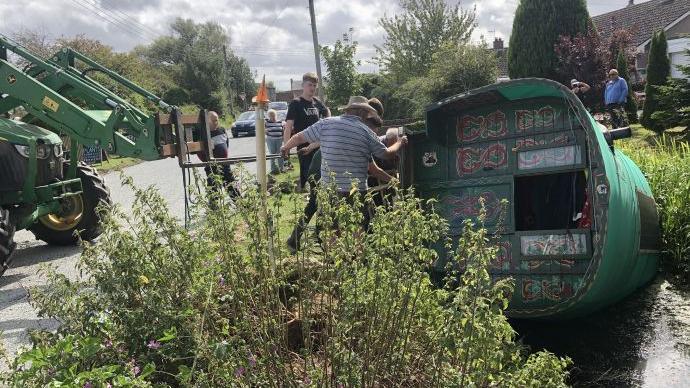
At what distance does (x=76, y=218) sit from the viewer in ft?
26.3

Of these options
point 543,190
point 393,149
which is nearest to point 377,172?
point 393,149

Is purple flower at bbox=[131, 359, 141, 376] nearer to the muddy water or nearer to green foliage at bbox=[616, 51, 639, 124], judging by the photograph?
the muddy water

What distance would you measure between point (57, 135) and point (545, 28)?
15280mm

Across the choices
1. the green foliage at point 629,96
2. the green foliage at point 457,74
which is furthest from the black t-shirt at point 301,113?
the green foliage at point 457,74

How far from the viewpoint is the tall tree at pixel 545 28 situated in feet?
61.2

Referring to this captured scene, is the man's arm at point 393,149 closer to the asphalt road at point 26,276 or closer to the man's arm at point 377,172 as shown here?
the man's arm at point 377,172

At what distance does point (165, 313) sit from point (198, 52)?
188 ft

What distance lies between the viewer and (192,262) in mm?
2965

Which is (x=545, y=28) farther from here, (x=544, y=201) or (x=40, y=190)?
(x=40, y=190)

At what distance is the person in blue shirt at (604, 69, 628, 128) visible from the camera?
13570 mm

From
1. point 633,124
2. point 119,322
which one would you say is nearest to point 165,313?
point 119,322

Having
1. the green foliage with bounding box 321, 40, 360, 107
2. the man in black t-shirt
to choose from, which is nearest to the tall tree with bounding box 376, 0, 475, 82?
the green foliage with bounding box 321, 40, 360, 107

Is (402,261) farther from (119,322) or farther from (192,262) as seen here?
(119,322)

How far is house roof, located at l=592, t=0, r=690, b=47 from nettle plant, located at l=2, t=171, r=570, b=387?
31833 millimetres
